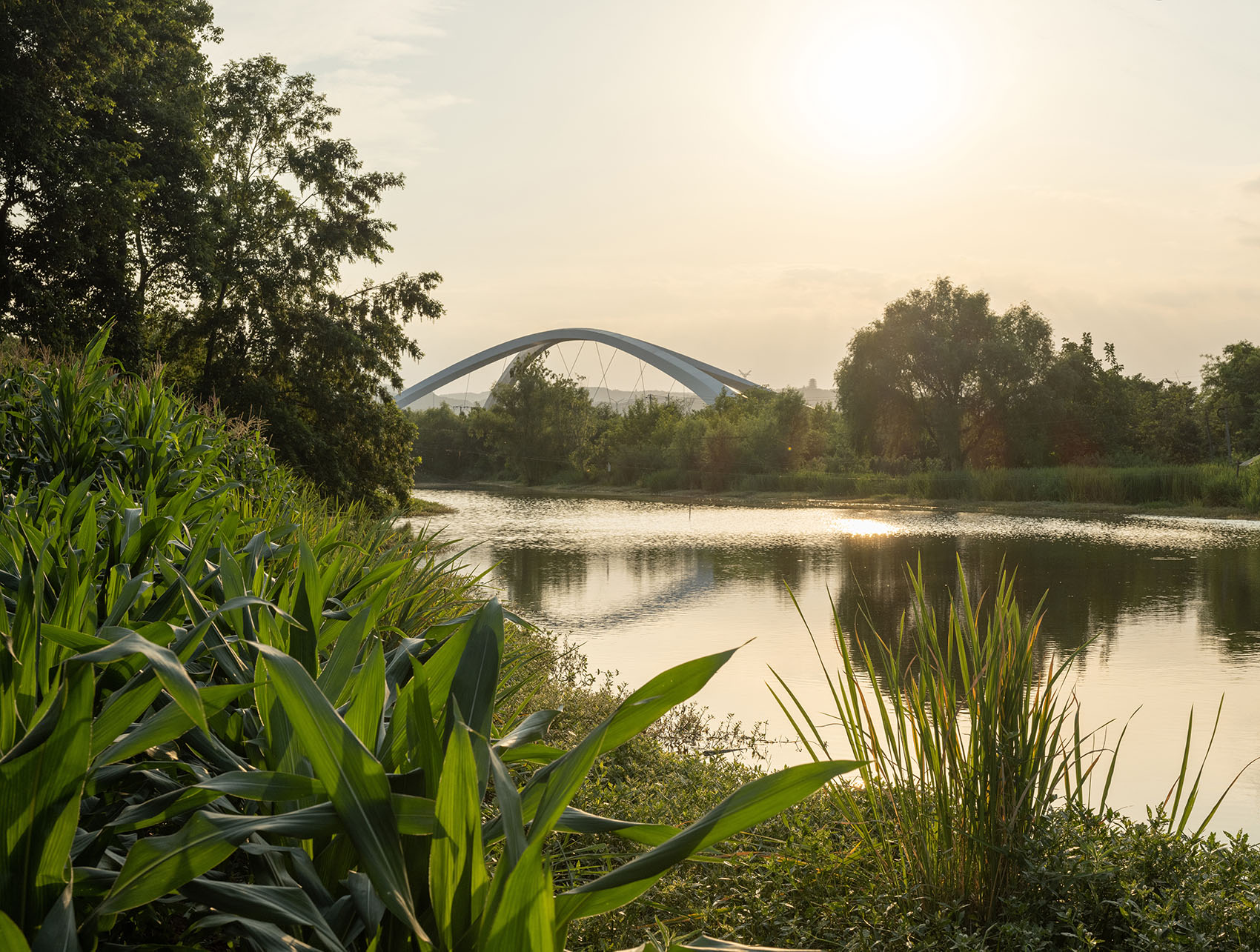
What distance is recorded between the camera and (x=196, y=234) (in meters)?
12.9

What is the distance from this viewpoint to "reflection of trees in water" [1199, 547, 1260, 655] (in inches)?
279

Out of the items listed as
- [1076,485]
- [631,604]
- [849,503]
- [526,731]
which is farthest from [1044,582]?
[849,503]

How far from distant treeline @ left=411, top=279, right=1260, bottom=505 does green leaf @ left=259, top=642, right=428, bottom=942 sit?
23.0 m

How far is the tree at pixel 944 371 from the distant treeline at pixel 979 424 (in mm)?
43

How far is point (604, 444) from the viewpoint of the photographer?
125 ft

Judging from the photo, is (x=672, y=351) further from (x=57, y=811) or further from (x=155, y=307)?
(x=57, y=811)

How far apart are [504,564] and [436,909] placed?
11319 mm

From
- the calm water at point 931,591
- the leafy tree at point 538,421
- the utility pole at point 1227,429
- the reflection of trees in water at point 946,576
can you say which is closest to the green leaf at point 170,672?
the calm water at point 931,591

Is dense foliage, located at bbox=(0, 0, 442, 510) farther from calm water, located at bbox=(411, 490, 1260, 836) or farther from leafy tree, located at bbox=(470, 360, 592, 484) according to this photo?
leafy tree, located at bbox=(470, 360, 592, 484)

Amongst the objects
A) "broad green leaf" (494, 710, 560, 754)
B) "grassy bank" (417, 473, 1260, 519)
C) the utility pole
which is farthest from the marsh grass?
"broad green leaf" (494, 710, 560, 754)

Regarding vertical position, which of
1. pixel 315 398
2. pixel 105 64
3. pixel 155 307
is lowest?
pixel 315 398

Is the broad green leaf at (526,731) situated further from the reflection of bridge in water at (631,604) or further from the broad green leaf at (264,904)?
the reflection of bridge in water at (631,604)

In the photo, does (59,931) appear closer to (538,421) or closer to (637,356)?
(538,421)

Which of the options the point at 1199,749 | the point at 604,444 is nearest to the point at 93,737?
the point at 1199,749
